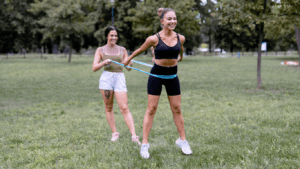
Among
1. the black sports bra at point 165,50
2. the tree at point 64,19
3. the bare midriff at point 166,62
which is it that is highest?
the tree at point 64,19

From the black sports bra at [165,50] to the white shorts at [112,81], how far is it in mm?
1179

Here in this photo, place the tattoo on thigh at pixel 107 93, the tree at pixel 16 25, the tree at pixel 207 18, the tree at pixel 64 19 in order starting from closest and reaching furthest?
the tattoo on thigh at pixel 107 93 < the tree at pixel 64 19 < the tree at pixel 16 25 < the tree at pixel 207 18

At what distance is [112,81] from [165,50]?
1.44m

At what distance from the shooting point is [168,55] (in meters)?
3.95

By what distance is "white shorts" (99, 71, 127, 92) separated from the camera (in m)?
4.89

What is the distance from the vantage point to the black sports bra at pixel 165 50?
3893mm

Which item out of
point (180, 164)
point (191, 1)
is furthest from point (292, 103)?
point (191, 1)

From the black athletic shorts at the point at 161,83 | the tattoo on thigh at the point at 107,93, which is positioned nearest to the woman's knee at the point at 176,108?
the black athletic shorts at the point at 161,83

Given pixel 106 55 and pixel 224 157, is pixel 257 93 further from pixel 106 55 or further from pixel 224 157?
pixel 106 55

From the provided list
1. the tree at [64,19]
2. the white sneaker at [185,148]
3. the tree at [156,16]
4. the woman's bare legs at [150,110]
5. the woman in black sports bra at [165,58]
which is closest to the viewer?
the woman in black sports bra at [165,58]

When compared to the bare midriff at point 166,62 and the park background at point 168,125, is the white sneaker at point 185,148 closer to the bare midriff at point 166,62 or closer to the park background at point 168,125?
the park background at point 168,125

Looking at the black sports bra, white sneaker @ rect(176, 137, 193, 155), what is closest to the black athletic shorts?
the black sports bra

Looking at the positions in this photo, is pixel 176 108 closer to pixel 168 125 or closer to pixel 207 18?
pixel 168 125

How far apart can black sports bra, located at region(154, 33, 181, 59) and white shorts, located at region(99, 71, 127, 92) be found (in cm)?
118
